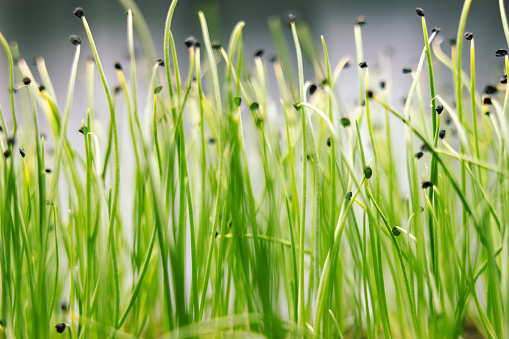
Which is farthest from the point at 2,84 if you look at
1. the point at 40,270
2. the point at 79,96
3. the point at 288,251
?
the point at 288,251

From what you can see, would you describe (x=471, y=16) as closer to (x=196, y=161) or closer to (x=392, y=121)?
(x=392, y=121)

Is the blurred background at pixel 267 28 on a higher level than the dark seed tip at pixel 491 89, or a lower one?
higher

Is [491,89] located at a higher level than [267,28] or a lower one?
lower

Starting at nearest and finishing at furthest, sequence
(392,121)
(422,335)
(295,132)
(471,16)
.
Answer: (422,335) < (295,132) < (471,16) < (392,121)

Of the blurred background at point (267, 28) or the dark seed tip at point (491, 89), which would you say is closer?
the dark seed tip at point (491, 89)

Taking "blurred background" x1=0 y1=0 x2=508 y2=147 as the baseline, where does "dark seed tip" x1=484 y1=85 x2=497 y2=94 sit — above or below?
below

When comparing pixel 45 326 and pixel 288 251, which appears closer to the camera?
pixel 45 326

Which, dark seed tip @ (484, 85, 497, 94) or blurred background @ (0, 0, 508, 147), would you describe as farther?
blurred background @ (0, 0, 508, 147)

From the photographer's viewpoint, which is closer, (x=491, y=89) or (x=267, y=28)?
(x=491, y=89)
